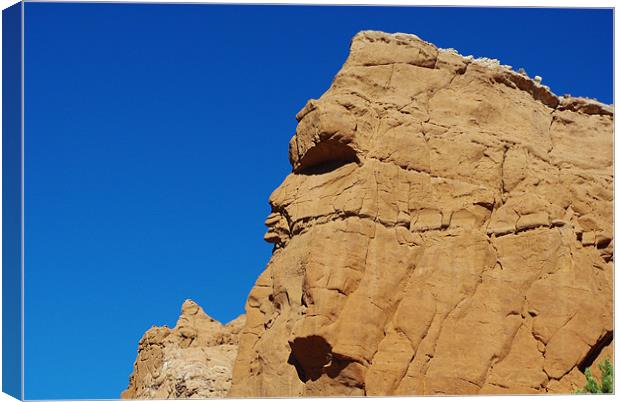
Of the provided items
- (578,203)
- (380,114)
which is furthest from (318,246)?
(578,203)

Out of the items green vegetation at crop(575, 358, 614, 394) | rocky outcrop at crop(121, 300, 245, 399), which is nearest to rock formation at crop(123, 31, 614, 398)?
green vegetation at crop(575, 358, 614, 394)

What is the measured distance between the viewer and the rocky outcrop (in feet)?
200

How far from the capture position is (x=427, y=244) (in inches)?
1827

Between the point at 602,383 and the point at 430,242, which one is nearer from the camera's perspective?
the point at 602,383

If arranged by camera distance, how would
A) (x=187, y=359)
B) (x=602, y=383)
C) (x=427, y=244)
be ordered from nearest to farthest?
1. (x=602, y=383)
2. (x=427, y=244)
3. (x=187, y=359)

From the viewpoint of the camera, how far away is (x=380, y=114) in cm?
4772

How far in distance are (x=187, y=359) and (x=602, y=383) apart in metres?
23.1

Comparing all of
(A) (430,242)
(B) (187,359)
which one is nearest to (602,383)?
(A) (430,242)

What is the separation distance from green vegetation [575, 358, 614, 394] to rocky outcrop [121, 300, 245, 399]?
1819 centimetres

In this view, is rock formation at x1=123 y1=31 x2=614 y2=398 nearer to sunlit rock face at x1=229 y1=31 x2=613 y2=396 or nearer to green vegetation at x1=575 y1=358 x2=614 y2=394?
sunlit rock face at x1=229 y1=31 x2=613 y2=396

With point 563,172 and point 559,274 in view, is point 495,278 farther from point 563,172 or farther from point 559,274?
point 563,172

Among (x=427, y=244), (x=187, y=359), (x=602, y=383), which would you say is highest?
(x=187, y=359)

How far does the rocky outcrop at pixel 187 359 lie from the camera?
60.9 m

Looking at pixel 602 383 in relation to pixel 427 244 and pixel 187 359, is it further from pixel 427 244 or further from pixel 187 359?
pixel 187 359
